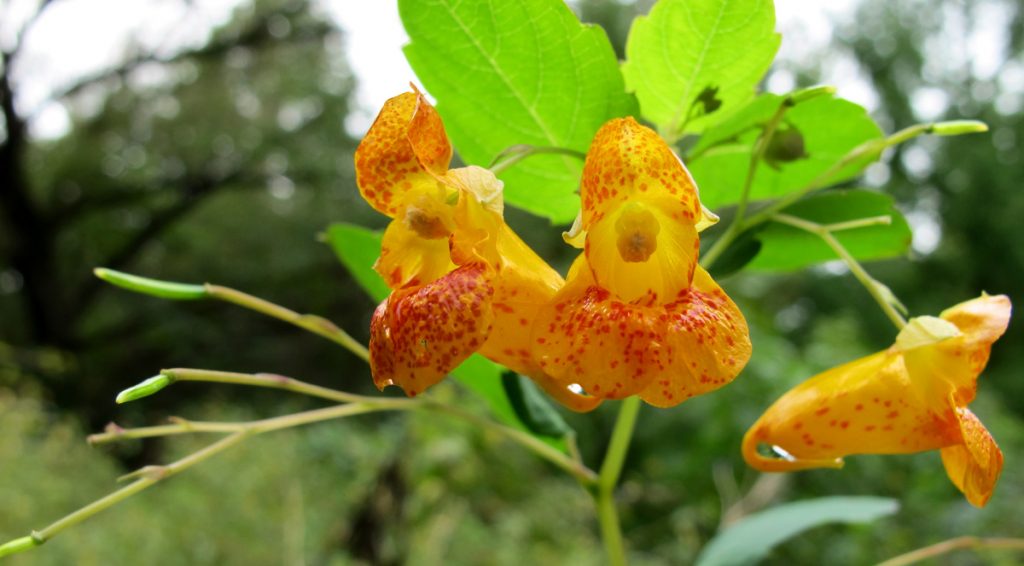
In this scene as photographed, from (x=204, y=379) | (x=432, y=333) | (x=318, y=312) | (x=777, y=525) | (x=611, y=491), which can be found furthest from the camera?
(x=318, y=312)

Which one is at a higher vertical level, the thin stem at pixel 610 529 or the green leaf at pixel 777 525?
the thin stem at pixel 610 529

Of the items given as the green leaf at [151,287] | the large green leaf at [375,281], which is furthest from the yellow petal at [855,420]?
the green leaf at [151,287]

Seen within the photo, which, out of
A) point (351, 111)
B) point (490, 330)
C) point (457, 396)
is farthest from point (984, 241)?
point (490, 330)

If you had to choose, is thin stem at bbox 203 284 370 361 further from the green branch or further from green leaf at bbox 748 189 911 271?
green leaf at bbox 748 189 911 271

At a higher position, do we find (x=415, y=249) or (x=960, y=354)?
(x=415, y=249)

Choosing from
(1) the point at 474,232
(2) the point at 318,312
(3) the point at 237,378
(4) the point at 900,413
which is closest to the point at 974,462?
(4) the point at 900,413

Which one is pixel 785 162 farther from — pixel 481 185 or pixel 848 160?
pixel 481 185

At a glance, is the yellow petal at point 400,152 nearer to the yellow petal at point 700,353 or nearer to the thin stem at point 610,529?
the yellow petal at point 700,353
